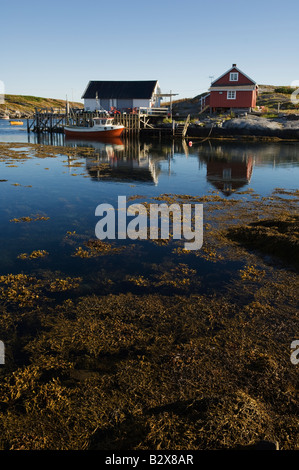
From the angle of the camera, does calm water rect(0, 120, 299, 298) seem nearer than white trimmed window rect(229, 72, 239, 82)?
Yes

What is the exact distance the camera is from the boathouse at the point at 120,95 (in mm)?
62281

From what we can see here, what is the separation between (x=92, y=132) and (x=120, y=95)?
17.0 metres

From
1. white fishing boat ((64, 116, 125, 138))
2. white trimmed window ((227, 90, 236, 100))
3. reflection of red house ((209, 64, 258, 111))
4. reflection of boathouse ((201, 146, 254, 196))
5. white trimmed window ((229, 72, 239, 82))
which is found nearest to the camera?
reflection of boathouse ((201, 146, 254, 196))

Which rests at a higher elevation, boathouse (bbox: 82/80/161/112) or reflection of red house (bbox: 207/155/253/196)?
boathouse (bbox: 82/80/161/112)

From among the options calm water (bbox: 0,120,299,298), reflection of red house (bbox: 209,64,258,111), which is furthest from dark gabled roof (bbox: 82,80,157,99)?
calm water (bbox: 0,120,299,298)

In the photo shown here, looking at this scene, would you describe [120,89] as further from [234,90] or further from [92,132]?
[234,90]

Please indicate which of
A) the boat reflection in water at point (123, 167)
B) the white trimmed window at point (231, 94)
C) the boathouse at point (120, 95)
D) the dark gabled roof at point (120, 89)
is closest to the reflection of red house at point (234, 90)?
the white trimmed window at point (231, 94)

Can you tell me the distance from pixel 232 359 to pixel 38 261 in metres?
6.21

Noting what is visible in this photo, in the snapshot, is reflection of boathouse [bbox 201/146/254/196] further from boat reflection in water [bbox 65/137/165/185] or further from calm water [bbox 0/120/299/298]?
boat reflection in water [bbox 65/137/165/185]

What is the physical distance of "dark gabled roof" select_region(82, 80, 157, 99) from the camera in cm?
6232

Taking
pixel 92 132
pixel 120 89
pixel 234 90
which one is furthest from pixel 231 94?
pixel 92 132

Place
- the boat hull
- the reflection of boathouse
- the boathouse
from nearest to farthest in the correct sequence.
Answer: the reflection of boathouse
the boat hull
the boathouse

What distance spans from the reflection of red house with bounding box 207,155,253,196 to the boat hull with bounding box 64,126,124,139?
Answer: 2410cm

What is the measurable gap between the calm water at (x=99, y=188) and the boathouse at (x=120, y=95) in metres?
29.7
